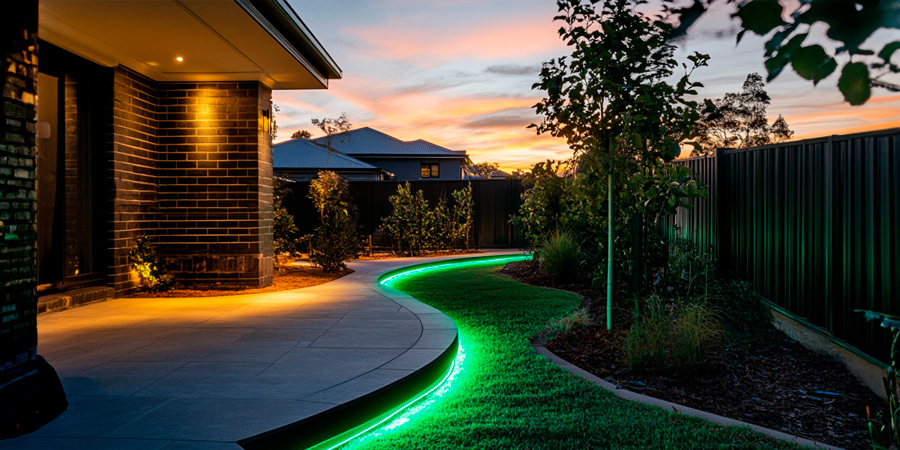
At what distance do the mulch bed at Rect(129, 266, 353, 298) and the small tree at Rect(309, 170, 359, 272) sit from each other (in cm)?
27

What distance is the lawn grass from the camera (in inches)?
110

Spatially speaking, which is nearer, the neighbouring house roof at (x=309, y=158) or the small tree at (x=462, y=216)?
the small tree at (x=462, y=216)

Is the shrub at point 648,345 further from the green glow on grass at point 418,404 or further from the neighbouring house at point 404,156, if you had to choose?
the neighbouring house at point 404,156

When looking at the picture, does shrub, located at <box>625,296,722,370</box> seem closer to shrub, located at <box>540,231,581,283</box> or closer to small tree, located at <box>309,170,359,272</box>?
shrub, located at <box>540,231,581,283</box>

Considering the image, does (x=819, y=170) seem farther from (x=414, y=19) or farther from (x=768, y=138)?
(x=768, y=138)

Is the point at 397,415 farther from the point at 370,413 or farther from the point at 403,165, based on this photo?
the point at 403,165

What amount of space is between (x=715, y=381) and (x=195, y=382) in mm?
3419

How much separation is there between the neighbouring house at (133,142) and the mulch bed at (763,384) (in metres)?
3.58

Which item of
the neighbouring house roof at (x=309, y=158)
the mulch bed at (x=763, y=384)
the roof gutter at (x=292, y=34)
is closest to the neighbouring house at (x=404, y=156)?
the neighbouring house roof at (x=309, y=158)

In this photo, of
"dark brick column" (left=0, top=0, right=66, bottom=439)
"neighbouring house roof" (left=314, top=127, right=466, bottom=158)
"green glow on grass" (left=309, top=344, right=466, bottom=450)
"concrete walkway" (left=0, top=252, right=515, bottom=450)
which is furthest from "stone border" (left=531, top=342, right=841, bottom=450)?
"neighbouring house roof" (left=314, top=127, right=466, bottom=158)

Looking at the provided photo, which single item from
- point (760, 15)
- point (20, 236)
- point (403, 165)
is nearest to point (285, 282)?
point (20, 236)

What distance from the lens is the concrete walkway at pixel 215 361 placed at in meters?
2.65

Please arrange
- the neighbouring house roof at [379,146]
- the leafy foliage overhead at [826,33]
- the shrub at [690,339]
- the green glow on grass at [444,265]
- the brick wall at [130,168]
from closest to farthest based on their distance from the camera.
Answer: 1. the leafy foliage overhead at [826,33]
2. the shrub at [690,339]
3. the brick wall at [130,168]
4. the green glow on grass at [444,265]
5. the neighbouring house roof at [379,146]

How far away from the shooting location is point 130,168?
7203 millimetres
